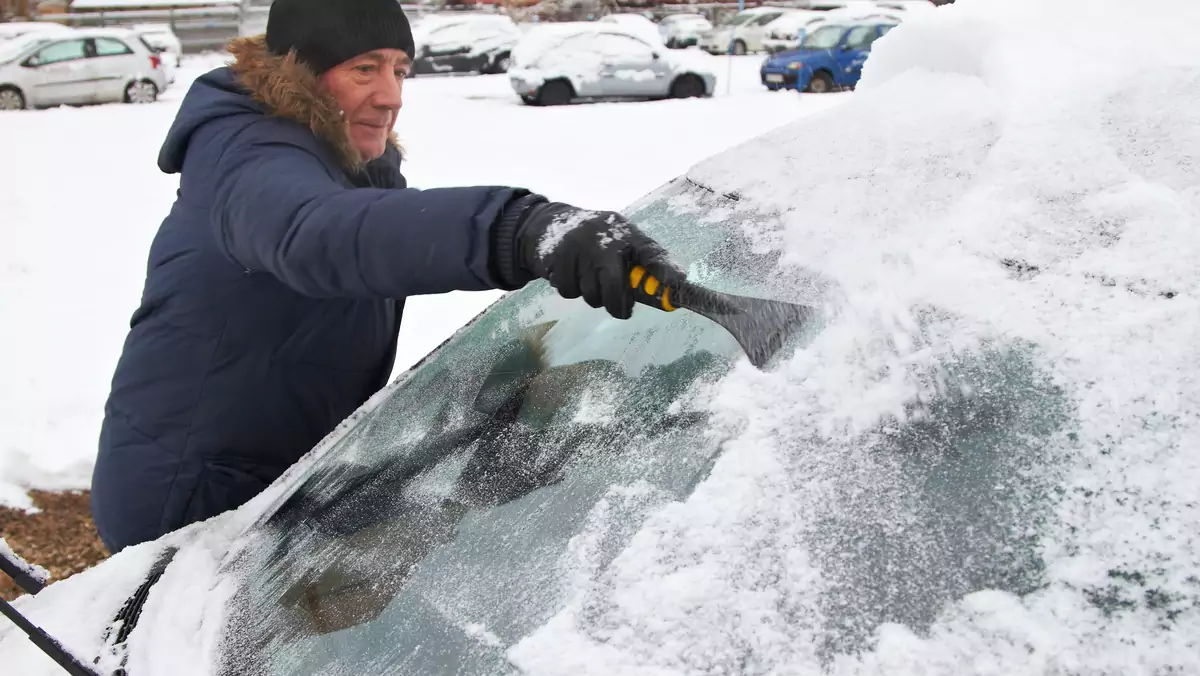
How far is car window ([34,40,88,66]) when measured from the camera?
13.6 meters

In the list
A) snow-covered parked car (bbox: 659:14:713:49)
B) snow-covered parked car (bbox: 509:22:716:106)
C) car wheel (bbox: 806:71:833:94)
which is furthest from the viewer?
snow-covered parked car (bbox: 659:14:713:49)

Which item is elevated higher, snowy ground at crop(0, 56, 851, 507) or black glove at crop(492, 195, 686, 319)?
black glove at crop(492, 195, 686, 319)

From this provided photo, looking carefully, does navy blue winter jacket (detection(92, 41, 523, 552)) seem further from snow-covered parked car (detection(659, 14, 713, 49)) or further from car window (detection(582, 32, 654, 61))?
snow-covered parked car (detection(659, 14, 713, 49))

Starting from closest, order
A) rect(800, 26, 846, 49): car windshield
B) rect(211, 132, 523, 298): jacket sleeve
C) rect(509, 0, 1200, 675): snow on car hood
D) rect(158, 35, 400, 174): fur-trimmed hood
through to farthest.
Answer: rect(509, 0, 1200, 675): snow on car hood
rect(211, 132, 523, 298): jacket sleeve
rect(158, 35, 400, 174): fur-trimmed hood
rect(800, 26, 846, 49): car windshield

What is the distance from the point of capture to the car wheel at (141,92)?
14211 mm

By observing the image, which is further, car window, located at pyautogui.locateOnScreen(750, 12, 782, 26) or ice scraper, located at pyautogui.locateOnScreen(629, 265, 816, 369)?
car window, located at pyautogui.locateOnScreen(750, 12, 782, 26)

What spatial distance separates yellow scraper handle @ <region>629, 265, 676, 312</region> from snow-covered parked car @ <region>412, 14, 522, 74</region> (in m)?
17.9

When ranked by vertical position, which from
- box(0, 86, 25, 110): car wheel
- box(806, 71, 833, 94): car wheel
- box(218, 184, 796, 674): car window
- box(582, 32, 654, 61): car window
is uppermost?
box(218, 184, 796, 674): car window

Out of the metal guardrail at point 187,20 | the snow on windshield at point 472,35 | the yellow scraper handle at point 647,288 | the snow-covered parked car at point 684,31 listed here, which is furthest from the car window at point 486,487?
the metal guardrail at point 187,20

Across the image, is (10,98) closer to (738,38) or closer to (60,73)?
(60,73)

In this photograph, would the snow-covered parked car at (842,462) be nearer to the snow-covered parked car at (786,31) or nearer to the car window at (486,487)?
the car window at (486,487)

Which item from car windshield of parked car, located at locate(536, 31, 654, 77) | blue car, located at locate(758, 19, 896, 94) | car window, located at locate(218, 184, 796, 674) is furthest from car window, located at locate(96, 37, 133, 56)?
car window, located at locate(218, 184, 796, 674)

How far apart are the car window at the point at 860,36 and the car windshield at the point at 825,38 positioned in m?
0.18

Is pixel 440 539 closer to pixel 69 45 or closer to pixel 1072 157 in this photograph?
pixel 1072 157
